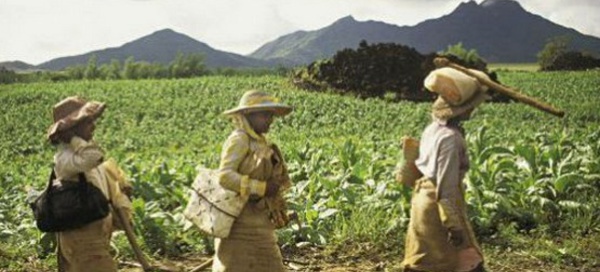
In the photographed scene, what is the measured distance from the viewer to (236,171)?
15.6 feet

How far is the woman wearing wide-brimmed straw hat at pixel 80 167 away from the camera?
446 cm

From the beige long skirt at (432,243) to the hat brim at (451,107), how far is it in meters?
0.44

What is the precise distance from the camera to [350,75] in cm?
3083

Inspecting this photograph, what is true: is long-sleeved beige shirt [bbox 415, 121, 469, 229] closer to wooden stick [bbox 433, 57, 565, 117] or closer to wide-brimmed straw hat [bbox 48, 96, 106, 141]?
wooden stick [bbox 433, 57, 565, 117]

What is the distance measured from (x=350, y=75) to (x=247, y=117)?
26271mm

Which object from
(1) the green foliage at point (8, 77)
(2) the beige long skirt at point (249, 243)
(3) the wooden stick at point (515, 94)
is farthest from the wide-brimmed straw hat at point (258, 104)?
(1) the green foliage at point (8, 77)

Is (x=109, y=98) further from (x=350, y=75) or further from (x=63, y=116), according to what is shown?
(x=63, y=116)

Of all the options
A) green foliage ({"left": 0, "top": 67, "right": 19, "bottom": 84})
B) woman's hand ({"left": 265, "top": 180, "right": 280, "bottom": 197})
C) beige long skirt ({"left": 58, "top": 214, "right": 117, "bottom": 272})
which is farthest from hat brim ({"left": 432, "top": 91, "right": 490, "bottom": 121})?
green foliage ({"left": 0, "top": 67, "right": 19, "bottom": 84})

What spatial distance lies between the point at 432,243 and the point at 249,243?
119 cm

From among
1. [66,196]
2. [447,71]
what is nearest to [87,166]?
[66,196]

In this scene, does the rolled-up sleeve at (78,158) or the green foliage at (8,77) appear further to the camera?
the green foliage at (8,77)

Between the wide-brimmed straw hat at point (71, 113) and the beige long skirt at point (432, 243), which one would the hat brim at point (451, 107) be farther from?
the wide-brimmed straw hat at point (71, 113)

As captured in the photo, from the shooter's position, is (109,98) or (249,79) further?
(249,79)

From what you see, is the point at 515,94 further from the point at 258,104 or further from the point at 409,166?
the point at 258,104
